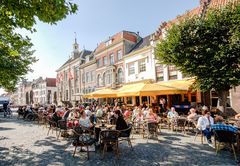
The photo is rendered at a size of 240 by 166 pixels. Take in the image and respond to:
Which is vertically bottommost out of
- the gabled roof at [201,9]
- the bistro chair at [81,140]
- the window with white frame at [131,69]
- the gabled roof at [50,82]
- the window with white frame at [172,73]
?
the bistro chair at [81,140]

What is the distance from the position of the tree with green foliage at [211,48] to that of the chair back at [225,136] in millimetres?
5124

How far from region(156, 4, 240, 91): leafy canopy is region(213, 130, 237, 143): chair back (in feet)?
16.9

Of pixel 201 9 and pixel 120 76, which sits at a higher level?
pixel 201 9

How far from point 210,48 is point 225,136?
6558 millimetres

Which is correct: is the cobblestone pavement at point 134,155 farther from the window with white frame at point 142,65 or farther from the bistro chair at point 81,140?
the window with white frame at point 142,65

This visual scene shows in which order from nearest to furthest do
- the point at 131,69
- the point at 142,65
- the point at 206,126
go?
the point at 206,126 → the point at 142,65 → the point at 131,69

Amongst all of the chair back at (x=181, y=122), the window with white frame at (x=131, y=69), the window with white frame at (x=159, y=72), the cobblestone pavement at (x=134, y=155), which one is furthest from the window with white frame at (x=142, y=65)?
the cobblestone pavement at (x=134, y=155)

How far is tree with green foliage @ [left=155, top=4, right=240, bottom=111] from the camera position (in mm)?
10883

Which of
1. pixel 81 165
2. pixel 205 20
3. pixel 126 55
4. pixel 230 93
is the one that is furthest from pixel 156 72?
pixel 81 165

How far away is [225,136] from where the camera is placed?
6.59 meters

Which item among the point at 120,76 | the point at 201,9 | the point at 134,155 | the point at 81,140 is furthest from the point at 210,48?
the point at 120,76

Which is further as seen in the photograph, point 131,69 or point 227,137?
point 131,69

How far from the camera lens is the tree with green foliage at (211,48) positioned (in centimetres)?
1088

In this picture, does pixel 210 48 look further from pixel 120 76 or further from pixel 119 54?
pixel 119 54
